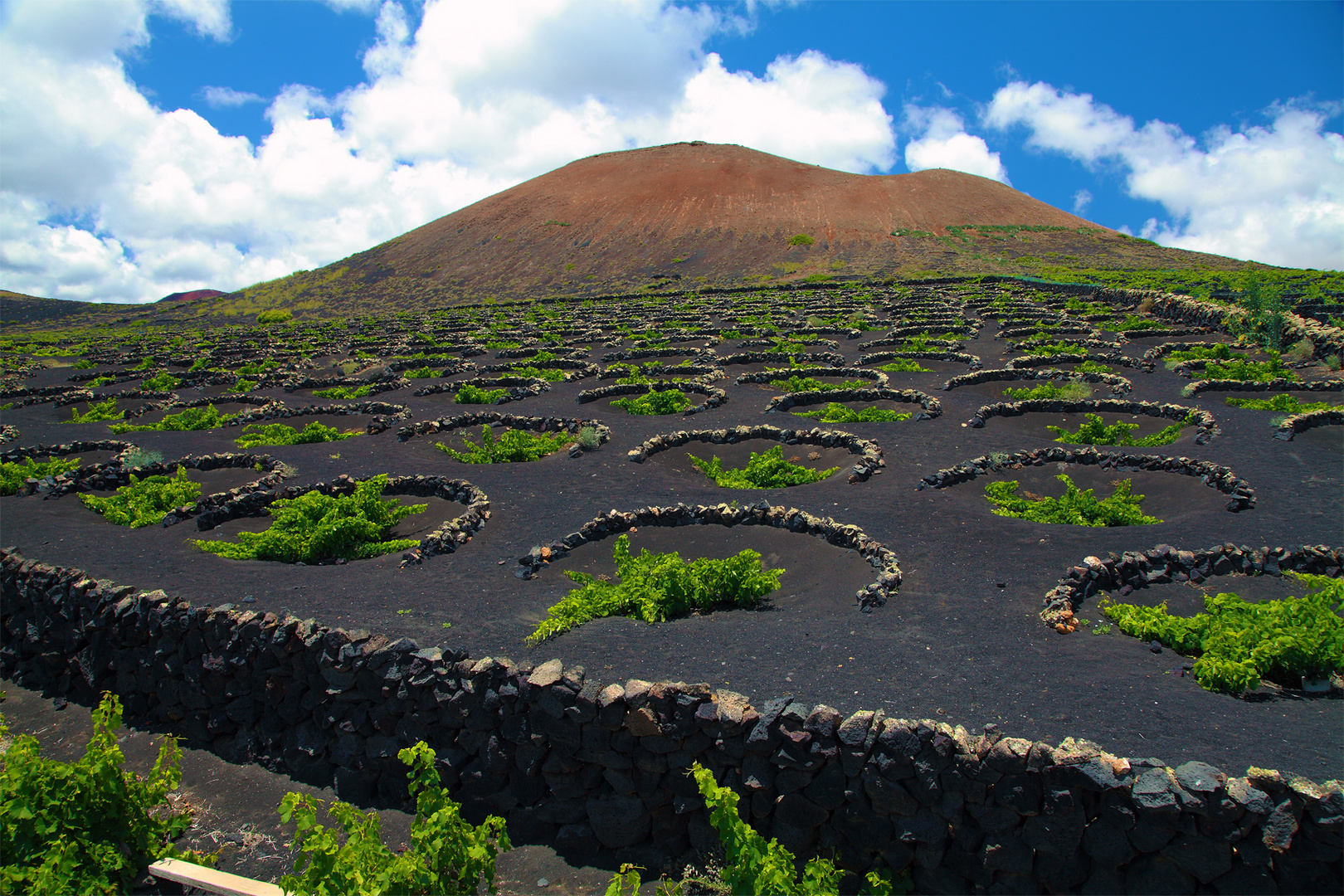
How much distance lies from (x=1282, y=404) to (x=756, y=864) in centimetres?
1675

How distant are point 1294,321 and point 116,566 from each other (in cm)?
3138

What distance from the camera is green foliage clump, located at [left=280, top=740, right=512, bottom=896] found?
14.5 ft

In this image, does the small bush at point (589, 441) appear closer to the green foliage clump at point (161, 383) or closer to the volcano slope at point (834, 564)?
the volcano slope at point (834, 564)

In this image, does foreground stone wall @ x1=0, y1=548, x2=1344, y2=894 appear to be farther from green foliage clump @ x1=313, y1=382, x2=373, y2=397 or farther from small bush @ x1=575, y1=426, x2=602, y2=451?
green foliage clump @ x1=313, y1=382, x2=373, y2=397

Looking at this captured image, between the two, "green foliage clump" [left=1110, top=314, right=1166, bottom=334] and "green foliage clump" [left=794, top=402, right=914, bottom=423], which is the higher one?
"green foliage clump" [left=1110, top=314, right=1166, bottom=334]

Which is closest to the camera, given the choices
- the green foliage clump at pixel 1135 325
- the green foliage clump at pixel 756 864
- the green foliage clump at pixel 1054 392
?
the green foliage clump at pixel 756 864

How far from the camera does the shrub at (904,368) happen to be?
22.3 m

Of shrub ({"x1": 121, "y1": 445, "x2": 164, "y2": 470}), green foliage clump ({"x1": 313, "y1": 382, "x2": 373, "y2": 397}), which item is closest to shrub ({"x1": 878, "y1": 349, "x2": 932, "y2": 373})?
green foliage clump ({"x1": 313, "y1": 382, "x2": 373, "y2": 397})

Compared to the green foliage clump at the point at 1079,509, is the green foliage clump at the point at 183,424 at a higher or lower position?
higher

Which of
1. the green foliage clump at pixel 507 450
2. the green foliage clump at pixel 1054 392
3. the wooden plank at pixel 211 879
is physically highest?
the green foliage clump at pixel 1054 392

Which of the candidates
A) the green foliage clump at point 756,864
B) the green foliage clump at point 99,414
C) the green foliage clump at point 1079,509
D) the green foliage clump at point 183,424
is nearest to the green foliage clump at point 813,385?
the green foliage clump at point 1079,509

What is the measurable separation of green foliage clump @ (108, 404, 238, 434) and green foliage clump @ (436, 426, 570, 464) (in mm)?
8965

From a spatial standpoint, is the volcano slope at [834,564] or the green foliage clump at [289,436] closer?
the volcano slope at [834,564]

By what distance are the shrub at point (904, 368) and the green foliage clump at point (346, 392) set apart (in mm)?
16952
